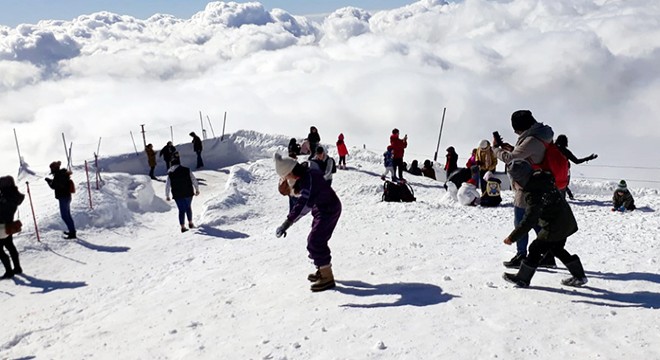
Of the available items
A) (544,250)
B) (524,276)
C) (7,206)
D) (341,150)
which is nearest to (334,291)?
(524,276)

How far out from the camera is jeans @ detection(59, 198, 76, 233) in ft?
36.8

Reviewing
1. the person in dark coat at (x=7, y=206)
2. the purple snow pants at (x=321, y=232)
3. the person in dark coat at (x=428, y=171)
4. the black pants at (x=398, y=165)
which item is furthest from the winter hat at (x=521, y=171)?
the person in dark coat at (x=428, y=171)

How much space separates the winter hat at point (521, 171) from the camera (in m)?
5.42

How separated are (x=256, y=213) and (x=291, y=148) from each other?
13.5 ft

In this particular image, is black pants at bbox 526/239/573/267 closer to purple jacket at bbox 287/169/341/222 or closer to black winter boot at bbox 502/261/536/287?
black winter boot at bbox 502/261/536/287

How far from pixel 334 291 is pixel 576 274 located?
108 inches

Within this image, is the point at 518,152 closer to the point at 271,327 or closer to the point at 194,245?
the point at 271,327

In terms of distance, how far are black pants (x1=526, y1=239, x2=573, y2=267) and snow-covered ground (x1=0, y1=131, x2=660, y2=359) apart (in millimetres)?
362

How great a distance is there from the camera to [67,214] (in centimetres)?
1134

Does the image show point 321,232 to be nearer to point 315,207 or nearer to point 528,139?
point 315,207

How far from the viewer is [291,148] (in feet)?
56.9

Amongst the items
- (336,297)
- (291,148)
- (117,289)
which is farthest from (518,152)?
(291,148)

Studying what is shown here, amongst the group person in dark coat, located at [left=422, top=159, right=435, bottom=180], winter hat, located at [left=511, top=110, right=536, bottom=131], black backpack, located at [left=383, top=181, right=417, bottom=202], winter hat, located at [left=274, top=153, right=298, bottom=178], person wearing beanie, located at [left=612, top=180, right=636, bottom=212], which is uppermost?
winter hat, located at [left=511, top=110, right=536, bottom=131]

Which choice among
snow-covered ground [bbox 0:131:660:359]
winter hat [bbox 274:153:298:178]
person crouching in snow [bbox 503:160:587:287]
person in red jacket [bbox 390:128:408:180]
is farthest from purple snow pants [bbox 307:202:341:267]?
person in red jacket [bbox 390:128:408:180]
